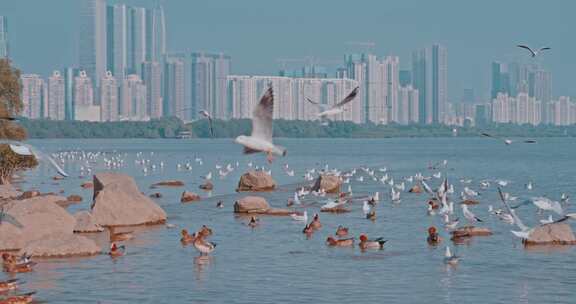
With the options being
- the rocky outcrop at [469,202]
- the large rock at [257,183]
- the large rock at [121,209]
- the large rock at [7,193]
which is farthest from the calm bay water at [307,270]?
the large rock at [257,183]

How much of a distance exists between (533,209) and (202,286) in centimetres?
2118

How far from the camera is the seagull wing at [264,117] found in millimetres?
16594

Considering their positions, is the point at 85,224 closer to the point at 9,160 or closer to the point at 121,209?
the point at 121,209

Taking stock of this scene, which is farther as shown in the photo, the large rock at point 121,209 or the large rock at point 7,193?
the large rock at point 7,193

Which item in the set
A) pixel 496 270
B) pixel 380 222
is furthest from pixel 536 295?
pixel 380 222

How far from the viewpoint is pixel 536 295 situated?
74.7 feet

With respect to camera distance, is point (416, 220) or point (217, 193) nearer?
point (416, 220)

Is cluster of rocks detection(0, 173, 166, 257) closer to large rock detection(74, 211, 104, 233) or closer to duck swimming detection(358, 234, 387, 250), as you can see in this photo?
large rock detection(74, 211, 104, 233)

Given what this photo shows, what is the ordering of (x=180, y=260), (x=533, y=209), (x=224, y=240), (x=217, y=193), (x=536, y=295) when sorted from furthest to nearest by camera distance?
(x=217, y=193), (x=533, y=209), (x=224, y=240), (x=180, y=260), (x=536, y=295)

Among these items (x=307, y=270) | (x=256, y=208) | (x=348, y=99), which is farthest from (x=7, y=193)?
(x=348, y=99)

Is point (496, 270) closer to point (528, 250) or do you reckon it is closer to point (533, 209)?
point (528, 250)

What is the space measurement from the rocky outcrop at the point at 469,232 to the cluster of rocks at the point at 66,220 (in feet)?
34.6

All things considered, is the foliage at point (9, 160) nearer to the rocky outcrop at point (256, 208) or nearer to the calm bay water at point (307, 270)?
the rocky outcrop at point (256, 208)

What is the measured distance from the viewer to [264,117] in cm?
1688
